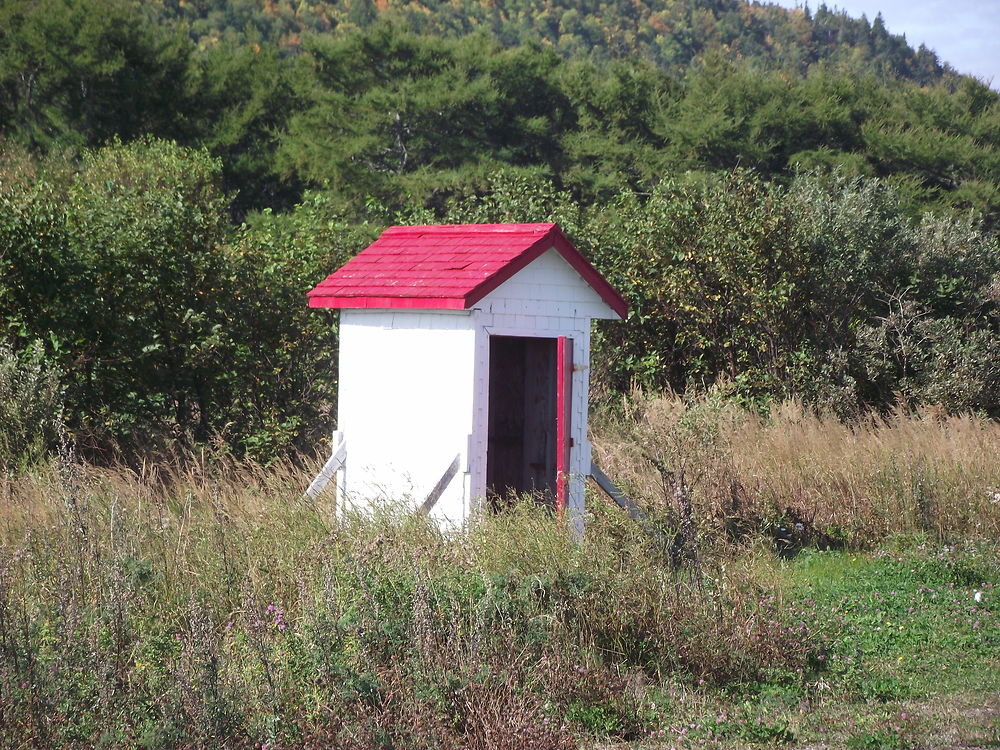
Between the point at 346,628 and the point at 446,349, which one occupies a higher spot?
the point at 446,349

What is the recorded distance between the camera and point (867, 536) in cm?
1016

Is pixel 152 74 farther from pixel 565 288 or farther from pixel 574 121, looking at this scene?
pixel 565 288

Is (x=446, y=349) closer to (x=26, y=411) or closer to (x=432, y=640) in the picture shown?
(x=432, y=640)

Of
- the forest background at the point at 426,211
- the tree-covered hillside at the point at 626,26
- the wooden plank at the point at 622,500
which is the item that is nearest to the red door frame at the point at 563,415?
the wooden plank at the point at 622,500

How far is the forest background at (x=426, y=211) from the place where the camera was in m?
11.3

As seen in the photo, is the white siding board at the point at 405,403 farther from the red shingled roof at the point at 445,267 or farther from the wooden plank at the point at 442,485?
the red shingled roof at the point at 445,267

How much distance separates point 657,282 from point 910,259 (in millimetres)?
4220

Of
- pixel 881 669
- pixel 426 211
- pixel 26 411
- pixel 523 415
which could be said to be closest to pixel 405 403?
pixel 523 415

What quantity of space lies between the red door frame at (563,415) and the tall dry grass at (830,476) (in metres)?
1.05

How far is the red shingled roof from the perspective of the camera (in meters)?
7.96

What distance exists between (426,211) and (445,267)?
7858 mm

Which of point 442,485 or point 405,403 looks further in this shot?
point 405,403

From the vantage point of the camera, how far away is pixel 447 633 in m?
5.41

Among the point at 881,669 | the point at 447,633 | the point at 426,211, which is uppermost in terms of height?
the point at 426,211
